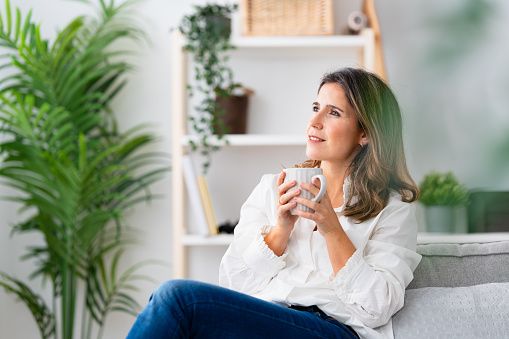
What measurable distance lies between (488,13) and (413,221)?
1.25 meters

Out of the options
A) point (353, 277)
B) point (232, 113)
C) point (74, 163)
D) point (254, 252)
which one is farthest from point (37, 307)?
point (353, 277)

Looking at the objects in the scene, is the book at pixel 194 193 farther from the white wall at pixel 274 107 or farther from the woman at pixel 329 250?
the woman at pixel 329 250

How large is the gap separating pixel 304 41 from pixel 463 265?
4.12ft

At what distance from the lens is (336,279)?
1.26 m

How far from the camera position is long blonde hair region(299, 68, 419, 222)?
1404 millimetres

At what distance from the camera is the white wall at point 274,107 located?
2.35 metres

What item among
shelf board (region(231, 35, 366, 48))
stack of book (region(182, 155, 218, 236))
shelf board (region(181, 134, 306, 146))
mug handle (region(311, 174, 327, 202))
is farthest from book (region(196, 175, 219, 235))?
mug handle (region(311, 174, 327, 202))

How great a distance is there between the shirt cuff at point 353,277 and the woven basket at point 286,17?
1.31 metres

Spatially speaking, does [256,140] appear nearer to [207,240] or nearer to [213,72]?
[213,72]

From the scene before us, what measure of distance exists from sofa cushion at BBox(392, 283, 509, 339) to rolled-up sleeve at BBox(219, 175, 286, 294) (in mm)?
322

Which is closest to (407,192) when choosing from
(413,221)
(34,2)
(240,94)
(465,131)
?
(413,221)

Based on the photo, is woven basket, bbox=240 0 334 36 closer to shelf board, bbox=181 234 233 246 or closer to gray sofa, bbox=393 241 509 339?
shelf board, bbox=181 234 233 246

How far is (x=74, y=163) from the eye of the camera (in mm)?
2389

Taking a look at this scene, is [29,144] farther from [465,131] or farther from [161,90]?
[465,131]
